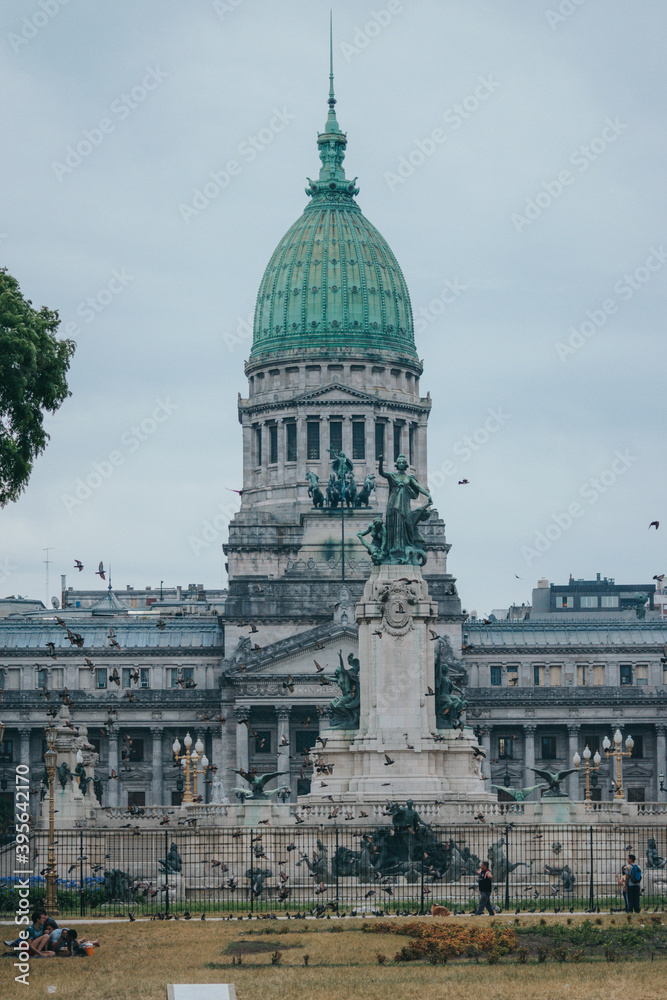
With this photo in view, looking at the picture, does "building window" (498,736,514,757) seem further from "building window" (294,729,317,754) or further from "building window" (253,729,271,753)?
"building window" (253,729,271,753)

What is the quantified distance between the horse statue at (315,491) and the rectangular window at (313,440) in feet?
16.1

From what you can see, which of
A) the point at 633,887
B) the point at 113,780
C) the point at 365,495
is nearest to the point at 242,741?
the point at 113,780

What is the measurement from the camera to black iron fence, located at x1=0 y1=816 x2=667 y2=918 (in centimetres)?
7819

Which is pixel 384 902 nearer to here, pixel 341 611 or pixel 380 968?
pixel 380 968

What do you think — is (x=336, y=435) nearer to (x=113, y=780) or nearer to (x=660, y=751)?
(x=660, y=751)

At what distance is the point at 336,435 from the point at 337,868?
119564 mm

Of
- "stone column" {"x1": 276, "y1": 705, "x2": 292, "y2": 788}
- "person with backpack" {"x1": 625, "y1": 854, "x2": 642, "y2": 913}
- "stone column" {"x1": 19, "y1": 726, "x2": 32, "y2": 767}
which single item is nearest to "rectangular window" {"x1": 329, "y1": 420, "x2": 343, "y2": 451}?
"stone column" {"x1": 276, "y1": 705, "x2": 292, "y2": 788}

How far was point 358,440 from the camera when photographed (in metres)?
199

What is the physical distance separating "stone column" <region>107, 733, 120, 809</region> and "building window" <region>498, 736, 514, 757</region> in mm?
29446

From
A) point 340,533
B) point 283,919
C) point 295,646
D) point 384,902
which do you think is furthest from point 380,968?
point 340,533

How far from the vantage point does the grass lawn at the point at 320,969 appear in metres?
55.3

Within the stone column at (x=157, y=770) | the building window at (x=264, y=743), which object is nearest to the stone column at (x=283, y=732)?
the building window at (x=264, y=743)

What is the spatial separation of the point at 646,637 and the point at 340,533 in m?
26.6

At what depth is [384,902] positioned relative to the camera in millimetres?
76750
